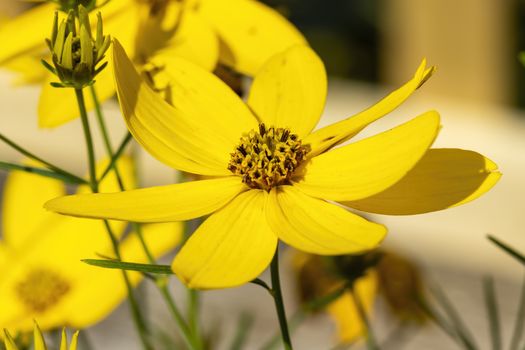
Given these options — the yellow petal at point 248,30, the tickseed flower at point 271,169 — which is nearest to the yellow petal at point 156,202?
the tickseed flower at point 271,169

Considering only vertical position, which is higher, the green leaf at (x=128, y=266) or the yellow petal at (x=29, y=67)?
the yellow petal at (x=29, y=67)

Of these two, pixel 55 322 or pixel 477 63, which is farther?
pixel 477 63

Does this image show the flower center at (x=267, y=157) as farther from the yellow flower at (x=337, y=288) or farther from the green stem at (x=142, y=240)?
the yellow flower at (x=337, y=288)

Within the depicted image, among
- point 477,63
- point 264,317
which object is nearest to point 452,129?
point 477,63

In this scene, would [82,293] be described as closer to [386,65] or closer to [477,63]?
[477,63]

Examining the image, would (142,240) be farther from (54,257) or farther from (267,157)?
(54,257)

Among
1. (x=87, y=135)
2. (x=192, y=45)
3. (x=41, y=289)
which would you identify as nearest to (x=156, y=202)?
(x=87, y=135)

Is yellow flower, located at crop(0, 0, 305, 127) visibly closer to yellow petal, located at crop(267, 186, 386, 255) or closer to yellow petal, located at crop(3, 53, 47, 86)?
yellow petal, located at crop(3, 53, 47, 86)
